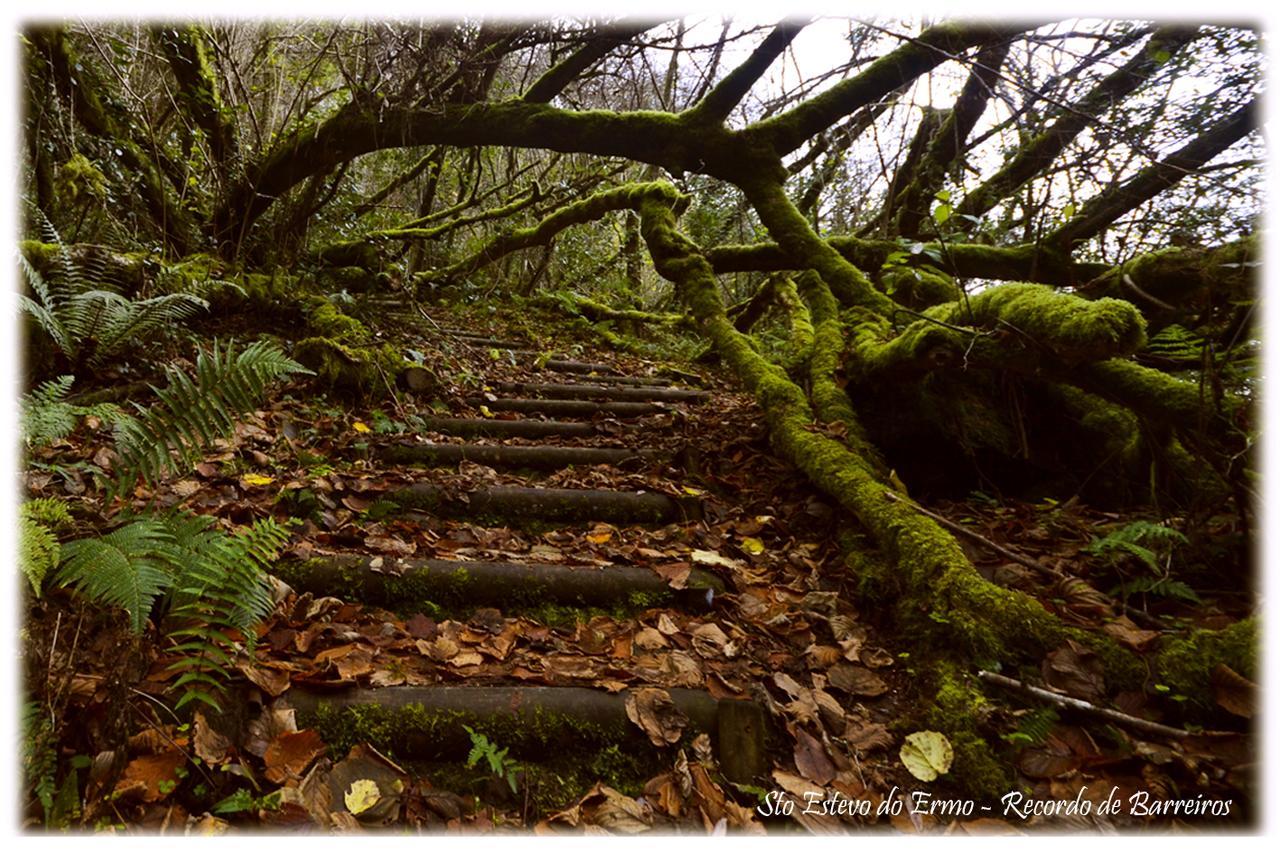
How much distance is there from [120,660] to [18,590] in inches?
16.5

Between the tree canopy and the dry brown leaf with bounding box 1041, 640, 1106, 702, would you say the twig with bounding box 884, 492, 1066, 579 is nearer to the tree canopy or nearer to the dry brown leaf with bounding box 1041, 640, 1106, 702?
the tree canopy

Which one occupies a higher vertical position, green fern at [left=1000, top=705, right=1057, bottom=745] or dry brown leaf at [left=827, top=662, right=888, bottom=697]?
green fern at [left=1000, top=705, right=1057, bottom=745]

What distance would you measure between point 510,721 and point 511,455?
2.19 m

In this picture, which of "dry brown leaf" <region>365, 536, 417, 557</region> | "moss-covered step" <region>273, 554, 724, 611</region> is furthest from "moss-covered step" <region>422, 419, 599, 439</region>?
"moss-covered step" <region>273, 554, 724, 611</region>

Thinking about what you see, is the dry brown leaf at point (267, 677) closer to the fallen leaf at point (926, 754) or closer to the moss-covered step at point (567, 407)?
the fallen leaf at point (926, 754)

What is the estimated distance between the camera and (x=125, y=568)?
1.57 m

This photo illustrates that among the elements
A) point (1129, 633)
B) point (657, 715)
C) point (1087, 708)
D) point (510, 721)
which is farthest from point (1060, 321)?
point (510, 721)

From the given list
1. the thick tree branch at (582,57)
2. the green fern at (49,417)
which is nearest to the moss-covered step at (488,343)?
the thick tree branch at (582,57)

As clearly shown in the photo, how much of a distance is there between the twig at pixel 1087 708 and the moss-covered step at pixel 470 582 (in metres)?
1.08

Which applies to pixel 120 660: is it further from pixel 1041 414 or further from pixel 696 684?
pixel 1041 414

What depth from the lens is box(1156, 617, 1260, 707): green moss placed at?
5.62 ft

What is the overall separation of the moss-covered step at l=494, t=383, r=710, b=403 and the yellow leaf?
4082mm

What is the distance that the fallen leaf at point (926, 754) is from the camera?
169cm

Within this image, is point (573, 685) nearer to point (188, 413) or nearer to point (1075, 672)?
point (1075, 672)
